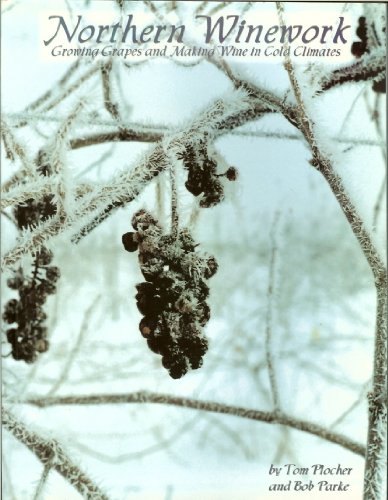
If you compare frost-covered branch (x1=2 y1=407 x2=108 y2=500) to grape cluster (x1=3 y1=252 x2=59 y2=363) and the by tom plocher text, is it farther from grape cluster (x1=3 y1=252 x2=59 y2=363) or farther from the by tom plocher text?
the by tom plocher text

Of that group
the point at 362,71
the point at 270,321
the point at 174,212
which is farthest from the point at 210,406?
the point at 362,71

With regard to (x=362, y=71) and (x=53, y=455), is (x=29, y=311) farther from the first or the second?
(x=362, y=71)

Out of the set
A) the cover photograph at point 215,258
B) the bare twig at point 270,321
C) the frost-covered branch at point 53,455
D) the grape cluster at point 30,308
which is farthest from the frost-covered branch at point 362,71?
the frost-covered branch at point 53,455

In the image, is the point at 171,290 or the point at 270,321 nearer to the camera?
the point at 171,290

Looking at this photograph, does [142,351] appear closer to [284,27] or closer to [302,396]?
[302,396]

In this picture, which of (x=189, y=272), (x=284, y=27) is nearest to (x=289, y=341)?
(x=189, y=272)

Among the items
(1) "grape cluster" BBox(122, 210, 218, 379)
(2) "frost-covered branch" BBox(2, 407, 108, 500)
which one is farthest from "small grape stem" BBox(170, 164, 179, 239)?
(2) "frost-covered branch" BBox(2, 407, 108, 500)

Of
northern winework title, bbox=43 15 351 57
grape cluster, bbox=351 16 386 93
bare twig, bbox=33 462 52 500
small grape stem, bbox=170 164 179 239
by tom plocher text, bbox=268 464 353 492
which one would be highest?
grape cluster, bbox=351 16 386 93
